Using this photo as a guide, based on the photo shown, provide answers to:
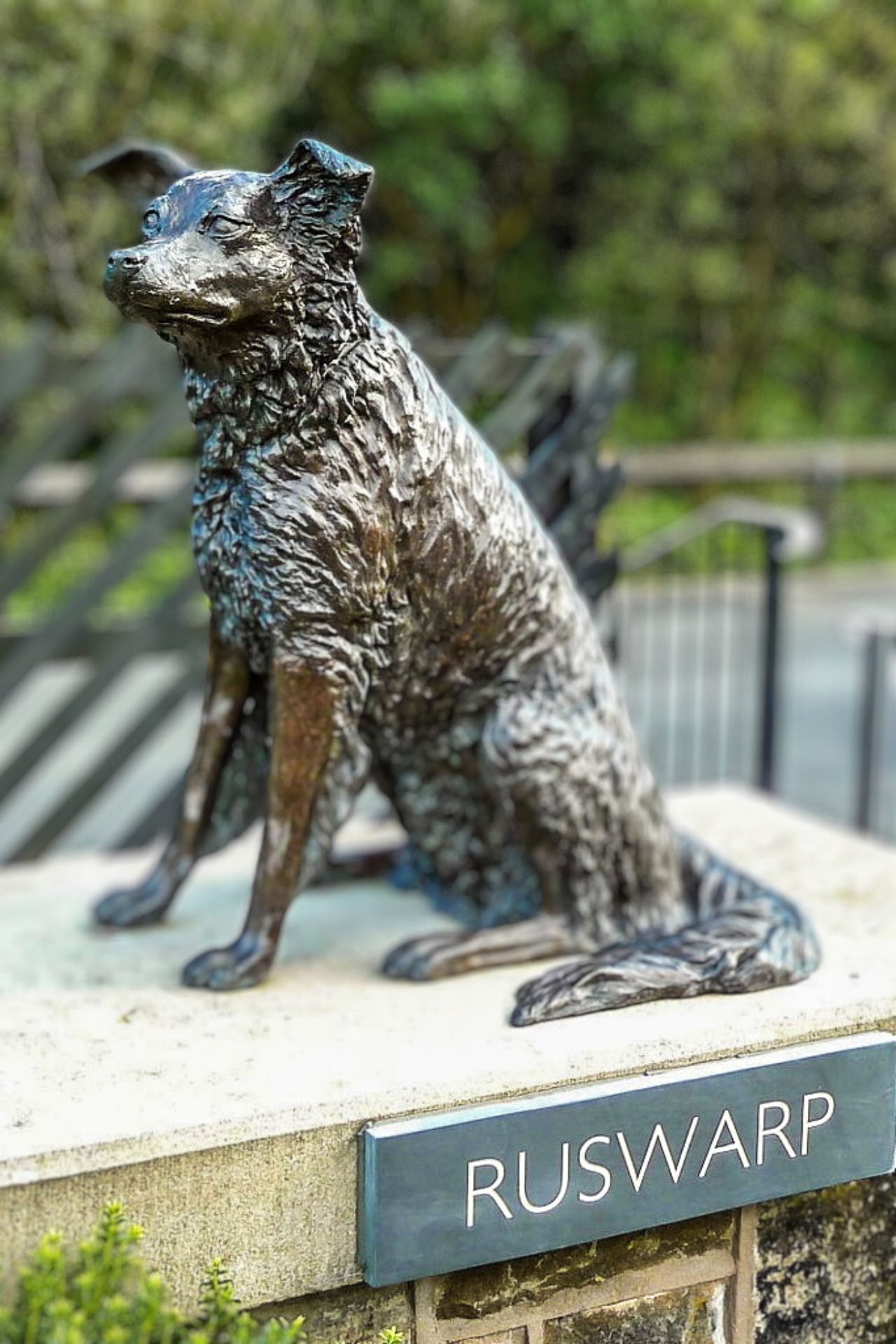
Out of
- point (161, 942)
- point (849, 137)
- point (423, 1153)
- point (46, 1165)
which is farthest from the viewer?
point (849, 137)

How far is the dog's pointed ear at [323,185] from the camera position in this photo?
97.6 inches

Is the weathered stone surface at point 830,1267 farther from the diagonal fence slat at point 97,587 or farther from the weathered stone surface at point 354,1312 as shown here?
the diagonal fence slat at point 97,587

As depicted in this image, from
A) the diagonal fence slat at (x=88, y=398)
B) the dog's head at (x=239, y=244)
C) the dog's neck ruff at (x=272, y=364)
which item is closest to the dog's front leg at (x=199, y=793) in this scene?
the dog's neck ruff at (x=272, y=364)

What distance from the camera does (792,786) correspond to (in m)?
7.09

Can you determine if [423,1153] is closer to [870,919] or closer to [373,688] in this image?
[373,688]

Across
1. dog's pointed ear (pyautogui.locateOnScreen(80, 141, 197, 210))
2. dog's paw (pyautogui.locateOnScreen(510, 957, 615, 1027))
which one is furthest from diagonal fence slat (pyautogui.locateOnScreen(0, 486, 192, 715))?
dog's paw (pyautogui.locateOnScreen(510, 957, 615, 1027))

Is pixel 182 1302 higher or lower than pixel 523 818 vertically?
lower

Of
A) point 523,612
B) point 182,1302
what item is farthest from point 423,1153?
point 523,612

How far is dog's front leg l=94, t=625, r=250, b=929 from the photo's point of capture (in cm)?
300

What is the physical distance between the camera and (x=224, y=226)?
8.23ft

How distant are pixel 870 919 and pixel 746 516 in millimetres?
2276

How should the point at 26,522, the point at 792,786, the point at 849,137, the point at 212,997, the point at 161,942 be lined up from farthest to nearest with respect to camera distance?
the point at 849,137
the point at 26,522
the point at 792,786
the point at 161,942
the point at 212,997

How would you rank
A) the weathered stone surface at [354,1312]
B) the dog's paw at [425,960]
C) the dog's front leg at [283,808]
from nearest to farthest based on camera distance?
the weathered stone surface at [354,1312] → the dog's front leg at [283,808] → the dog's paw at [425,960]

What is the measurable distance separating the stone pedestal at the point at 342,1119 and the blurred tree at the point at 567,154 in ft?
30.9
